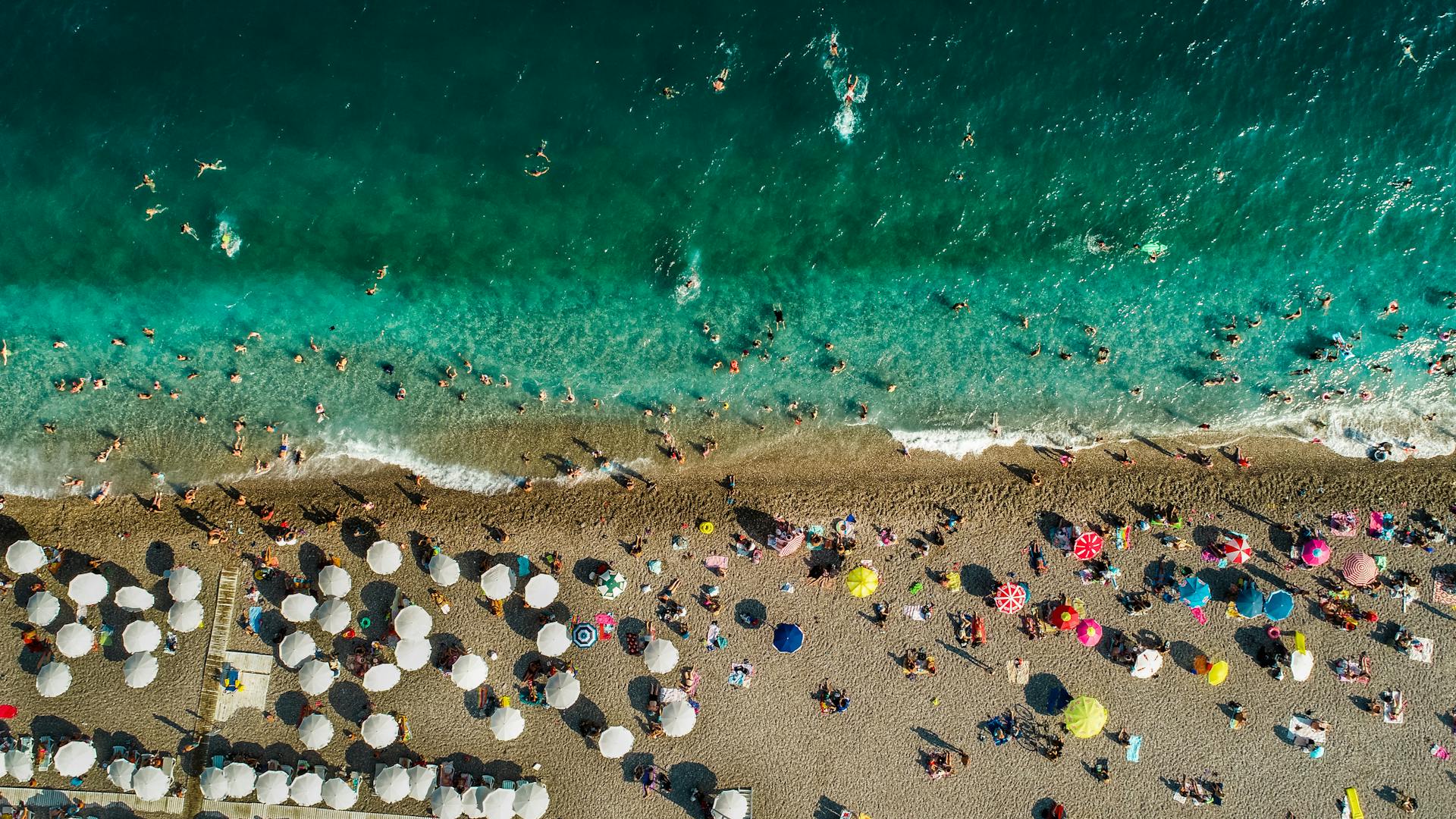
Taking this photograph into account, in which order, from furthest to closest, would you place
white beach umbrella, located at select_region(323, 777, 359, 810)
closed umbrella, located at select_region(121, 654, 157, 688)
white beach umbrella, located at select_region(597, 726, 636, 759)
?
white beach umbrella, located at select_region(597, 726, 636, 759)
white beach umbrella, located at select_region(323, 777, 359, 810)
closed umbrella, located at select_region(121, 654, 157, 688)

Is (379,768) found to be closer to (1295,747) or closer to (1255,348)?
(1295,747)

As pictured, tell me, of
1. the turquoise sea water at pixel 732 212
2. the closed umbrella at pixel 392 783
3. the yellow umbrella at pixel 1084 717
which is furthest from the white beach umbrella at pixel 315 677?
the yellow umbrella at pixel 1084 717

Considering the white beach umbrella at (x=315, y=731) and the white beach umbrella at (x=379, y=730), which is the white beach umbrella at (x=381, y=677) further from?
the white beach umbrella at (x=315, y=731)

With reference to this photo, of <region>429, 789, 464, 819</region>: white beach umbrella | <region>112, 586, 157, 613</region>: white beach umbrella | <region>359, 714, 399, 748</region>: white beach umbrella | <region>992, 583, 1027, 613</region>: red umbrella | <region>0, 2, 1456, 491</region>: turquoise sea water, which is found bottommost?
<region>429, 789, 464, 819</region>: white beach umbrella

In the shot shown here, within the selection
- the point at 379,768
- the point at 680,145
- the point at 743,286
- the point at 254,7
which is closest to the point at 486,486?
the point at 379,768

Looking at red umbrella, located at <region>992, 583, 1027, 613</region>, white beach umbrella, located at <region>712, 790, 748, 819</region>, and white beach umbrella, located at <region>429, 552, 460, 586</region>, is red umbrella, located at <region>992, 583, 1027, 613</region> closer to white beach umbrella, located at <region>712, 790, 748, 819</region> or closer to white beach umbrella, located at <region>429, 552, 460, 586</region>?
white beach umbrella, located at <region>712, 790, 748, 819</region>

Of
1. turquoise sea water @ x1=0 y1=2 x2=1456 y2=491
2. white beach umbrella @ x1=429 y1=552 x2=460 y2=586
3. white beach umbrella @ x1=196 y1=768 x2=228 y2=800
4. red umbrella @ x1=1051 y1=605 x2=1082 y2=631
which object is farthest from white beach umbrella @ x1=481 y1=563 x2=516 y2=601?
red umbrella @ x1=1051 y1=605 x2=1082 y2=631
